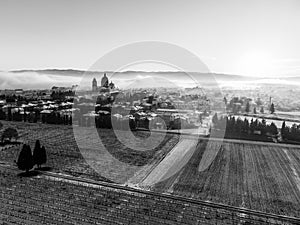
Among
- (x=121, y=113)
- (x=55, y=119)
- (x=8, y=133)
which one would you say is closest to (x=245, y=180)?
(x=8, y=133)

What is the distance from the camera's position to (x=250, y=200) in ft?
32.0

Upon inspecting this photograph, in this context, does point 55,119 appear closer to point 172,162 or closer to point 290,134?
point 172,162

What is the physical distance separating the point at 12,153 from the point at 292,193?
14.5 m

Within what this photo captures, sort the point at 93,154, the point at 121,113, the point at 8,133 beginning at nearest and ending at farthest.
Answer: the point at 93,154
the point at 8,133
the point at 121,113

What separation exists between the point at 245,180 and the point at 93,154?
8.48 m

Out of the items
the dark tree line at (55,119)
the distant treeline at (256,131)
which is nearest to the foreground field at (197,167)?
the distant treeline at (256,131)

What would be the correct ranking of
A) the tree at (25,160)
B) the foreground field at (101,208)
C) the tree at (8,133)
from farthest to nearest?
1. the tree at (8,133)
2. the tree at (25,160)
3. the foreground field at (101,208)

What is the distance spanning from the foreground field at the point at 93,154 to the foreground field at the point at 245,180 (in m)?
2.30

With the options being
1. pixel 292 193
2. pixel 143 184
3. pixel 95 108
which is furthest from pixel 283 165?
pixel 95 108

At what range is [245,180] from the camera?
11773 millimetres

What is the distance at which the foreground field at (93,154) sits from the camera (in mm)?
12414

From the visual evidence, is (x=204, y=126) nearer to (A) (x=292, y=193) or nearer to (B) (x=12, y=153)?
(A) (x=292, y=193)

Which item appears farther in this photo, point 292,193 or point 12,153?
point 12,153

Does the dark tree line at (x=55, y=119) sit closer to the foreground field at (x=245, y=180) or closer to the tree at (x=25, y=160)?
the tree at (x=25, y=160)
